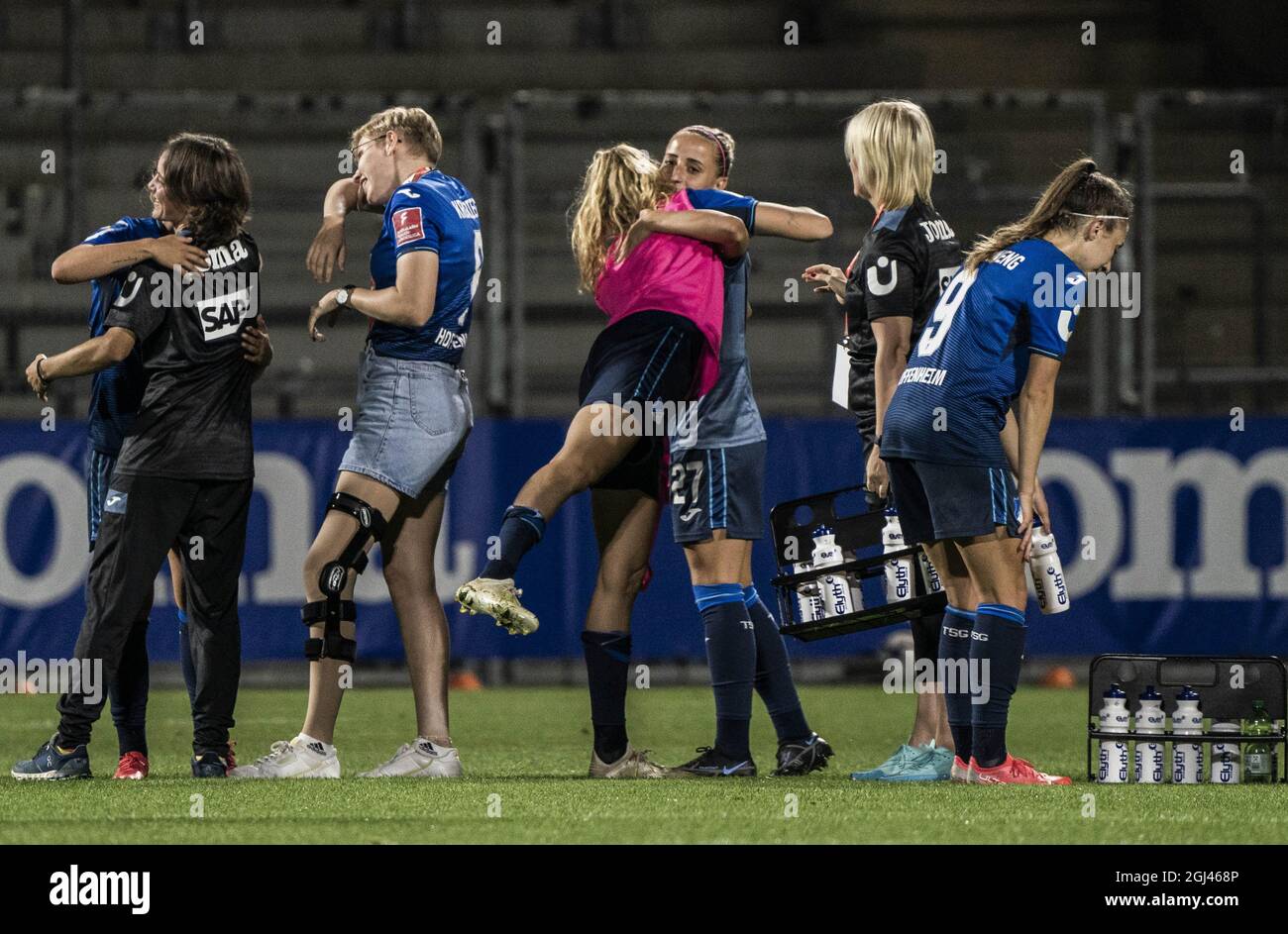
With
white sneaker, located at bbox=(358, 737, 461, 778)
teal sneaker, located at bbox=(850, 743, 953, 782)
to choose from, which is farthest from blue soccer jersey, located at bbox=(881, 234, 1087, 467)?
white sneaker, located at bbox=(358, 737, 461, 778)

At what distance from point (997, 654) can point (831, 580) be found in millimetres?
856

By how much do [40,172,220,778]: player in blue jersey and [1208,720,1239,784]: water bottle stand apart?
3.14m

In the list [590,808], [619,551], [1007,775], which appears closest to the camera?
[590,808]

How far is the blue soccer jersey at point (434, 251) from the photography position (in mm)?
6219

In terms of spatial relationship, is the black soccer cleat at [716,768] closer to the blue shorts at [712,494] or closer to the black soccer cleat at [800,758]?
the black soccer cleat at [800,758]

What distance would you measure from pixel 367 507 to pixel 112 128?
9850 millimetres

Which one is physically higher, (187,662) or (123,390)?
(123,390)

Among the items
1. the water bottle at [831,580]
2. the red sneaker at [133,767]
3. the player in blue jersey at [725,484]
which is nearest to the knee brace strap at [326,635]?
the red sneaker at [133,767]

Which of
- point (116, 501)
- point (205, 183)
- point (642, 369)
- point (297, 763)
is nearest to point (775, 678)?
point (642, 369)

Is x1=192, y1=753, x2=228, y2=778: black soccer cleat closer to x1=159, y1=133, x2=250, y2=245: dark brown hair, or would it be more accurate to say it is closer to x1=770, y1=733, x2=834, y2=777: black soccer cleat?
x1=159, y1=133, x2=250, y2=245: dark brown hair

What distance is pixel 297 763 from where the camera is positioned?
6.20 meters

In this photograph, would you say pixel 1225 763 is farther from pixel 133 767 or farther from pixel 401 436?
pixel 133 767

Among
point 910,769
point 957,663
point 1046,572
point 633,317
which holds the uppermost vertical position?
point 633,317

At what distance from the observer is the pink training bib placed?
20.4 feet
